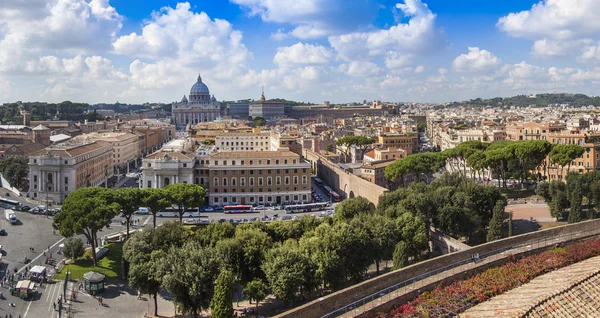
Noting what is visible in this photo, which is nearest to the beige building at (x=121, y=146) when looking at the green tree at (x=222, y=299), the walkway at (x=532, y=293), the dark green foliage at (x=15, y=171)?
the dark green foliage at (x=15, y=171)

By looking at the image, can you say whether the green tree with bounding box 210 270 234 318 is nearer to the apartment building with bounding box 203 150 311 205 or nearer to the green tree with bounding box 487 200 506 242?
the green tree with bounding box 487 200 506 242

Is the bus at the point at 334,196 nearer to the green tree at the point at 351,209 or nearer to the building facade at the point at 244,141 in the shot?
the green tree at the point at 351,209

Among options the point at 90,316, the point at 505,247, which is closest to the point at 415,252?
the point at 505,247

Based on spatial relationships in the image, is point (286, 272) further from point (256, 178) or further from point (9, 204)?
point (9, 204)

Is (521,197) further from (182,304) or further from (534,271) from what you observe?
(182,304)

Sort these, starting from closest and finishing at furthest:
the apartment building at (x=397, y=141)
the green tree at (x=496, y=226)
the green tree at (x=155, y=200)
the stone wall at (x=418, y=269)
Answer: the stone wall at (x=418, y=269), the green tree at (x=496, y=226), the green tree at (x=155, y=200), the apartment building at (x=397, y=141)

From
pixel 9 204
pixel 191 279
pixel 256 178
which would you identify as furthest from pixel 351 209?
pixel 9 204
